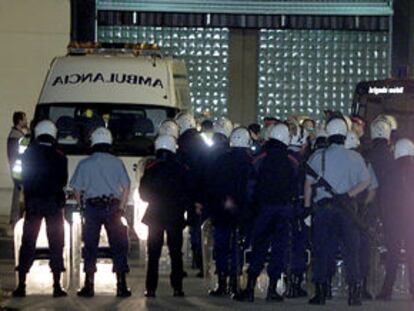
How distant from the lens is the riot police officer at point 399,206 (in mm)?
17875

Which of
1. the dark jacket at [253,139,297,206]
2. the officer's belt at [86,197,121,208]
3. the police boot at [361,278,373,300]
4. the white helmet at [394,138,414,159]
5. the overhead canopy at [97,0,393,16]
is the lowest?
the police boot at [361,278,373,300]

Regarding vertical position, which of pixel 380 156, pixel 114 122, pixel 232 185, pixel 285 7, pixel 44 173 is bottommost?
pixel 232 185

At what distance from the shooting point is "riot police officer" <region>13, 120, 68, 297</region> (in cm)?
1780

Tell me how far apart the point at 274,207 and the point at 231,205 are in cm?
69

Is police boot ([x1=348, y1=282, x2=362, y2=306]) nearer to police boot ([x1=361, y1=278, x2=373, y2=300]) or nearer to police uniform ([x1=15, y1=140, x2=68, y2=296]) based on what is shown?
police boot ([x1=361, y1=278, x2=373, y2=300])

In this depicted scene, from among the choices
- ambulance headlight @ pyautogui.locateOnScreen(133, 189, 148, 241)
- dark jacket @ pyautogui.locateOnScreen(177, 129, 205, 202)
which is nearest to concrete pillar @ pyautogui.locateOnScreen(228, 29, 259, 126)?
ambulance headlight @ pyautogui.locateOnScreen(133, 189, 148, 241)

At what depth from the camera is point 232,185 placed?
18.2m

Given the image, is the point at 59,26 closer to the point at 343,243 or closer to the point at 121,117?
the point at 121,117

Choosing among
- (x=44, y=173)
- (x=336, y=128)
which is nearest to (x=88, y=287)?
(x=44, y=173)

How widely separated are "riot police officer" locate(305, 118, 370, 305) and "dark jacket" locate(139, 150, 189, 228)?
144 cm

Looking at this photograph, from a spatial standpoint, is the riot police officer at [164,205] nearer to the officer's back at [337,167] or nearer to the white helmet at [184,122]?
the officer's back at [337,167]

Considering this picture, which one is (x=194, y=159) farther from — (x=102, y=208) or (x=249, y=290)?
(x=249, y=290)

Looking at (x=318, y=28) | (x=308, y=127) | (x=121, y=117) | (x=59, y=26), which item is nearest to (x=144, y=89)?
(x=121, y=117)

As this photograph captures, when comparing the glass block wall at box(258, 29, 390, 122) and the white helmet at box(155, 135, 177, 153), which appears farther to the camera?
the glass block wall at box(258, 29, 390, 122)
